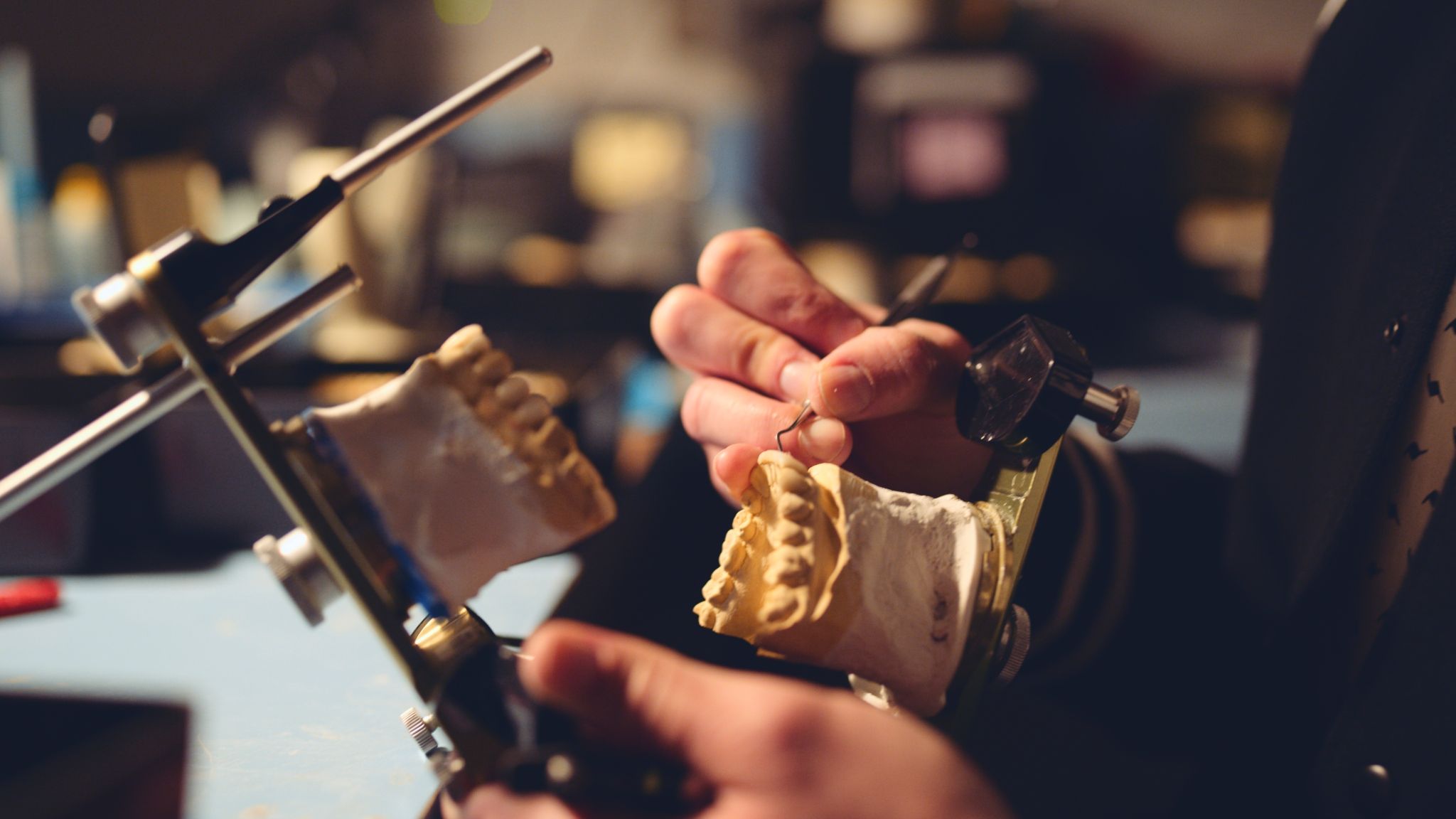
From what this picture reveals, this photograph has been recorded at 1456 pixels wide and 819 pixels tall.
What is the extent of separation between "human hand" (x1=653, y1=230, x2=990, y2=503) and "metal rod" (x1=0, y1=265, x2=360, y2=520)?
0.20 m

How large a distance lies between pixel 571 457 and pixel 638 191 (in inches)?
86.1

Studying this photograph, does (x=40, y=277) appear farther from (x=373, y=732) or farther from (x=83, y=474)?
(x=373, y=732)

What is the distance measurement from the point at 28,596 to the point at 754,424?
51cm

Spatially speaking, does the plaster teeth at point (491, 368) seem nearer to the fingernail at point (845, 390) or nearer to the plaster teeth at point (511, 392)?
the plaster teeth at point (511, 392)

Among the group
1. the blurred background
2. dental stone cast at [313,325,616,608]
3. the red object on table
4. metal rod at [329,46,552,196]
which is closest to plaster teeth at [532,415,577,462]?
dental stone cast at [313,325,616,608]

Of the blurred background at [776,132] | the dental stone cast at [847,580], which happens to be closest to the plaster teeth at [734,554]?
the dental stone cast at [847,580]

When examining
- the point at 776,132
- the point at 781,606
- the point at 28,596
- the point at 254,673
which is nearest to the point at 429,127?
the point at 781,606

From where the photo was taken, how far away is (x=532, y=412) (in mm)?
262

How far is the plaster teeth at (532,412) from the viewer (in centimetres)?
26

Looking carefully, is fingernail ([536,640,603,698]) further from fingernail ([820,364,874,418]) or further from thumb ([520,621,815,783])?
fingernail ([820,364,874,418])

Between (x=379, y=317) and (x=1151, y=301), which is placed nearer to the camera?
(x=379, y=317)

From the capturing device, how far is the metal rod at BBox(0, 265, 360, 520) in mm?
250

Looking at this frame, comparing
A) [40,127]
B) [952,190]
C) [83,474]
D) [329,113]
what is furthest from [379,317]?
[952,190]

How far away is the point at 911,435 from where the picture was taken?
464mm
